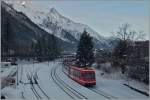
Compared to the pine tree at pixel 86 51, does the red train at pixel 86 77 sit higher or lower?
lower

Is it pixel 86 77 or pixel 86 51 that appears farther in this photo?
pixel 86 51

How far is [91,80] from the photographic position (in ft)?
134

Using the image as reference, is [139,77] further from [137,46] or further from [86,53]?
[86,53]

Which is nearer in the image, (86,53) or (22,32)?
(86,53)

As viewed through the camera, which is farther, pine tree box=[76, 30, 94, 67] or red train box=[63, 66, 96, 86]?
pine tree box=[76, 30, 94, 67]

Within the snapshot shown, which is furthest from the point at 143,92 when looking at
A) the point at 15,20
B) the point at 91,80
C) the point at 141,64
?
the point at 15,20

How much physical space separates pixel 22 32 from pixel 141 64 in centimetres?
8577

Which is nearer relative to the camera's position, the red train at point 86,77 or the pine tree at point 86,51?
the red train at point 86,77

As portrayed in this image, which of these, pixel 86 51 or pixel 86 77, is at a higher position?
pixel 86 51

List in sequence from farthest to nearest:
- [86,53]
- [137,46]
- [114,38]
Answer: [86,53], [114,38], [137,46]

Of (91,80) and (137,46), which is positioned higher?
(137,46)

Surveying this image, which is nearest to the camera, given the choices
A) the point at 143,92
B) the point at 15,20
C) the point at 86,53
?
the point at 143,92

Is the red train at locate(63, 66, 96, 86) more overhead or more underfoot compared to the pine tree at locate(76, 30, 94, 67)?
more underfoot

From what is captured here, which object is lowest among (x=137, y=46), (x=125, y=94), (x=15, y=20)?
(x=125, y=94)
